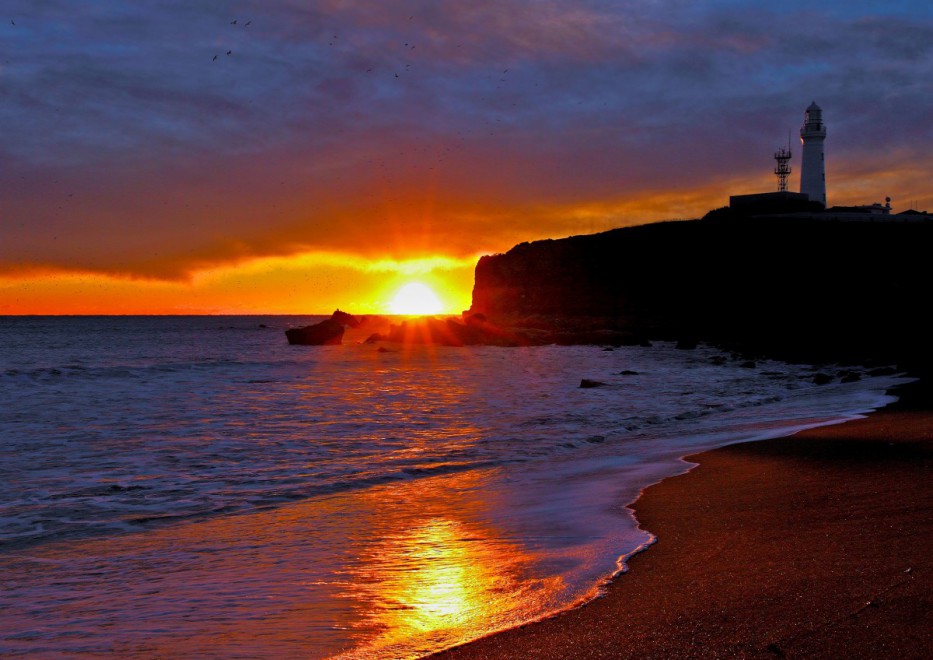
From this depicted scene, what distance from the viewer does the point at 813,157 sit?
89.1 m

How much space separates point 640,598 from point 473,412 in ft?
46.2

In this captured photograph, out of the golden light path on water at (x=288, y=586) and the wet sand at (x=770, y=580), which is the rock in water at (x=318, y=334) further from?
the wet sand at (x=770, y=580)

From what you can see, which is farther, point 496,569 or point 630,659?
point 496,569

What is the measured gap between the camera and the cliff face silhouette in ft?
193

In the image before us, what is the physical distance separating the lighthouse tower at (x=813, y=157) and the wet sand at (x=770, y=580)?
90.1 meters

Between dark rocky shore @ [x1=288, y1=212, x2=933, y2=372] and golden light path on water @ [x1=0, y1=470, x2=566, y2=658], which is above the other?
dark rocky shore @ [x1=288, y1=212, x2=933, y2=372]

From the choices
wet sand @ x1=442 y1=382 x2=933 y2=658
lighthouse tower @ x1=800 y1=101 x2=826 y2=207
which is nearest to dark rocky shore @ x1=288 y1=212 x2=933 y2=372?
lighthouse tower @ x1=800 y1=101 x2=826 y2=207

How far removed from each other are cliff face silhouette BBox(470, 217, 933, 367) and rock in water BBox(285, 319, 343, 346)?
74.6ft

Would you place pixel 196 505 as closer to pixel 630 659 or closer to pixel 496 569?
pixel 496 569

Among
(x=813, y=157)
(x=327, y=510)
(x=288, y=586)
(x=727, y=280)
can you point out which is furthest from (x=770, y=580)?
(x=813, y=157)

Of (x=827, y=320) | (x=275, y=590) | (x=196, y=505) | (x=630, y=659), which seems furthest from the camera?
(x=827, y=320)

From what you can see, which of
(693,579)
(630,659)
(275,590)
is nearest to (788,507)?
(693,579)

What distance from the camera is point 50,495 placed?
30.0 ft

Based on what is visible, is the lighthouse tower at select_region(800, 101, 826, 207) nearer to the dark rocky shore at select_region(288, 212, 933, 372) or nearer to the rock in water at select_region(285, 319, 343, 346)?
the dark rocky shore at select_region(288, 212, 933, 372)
